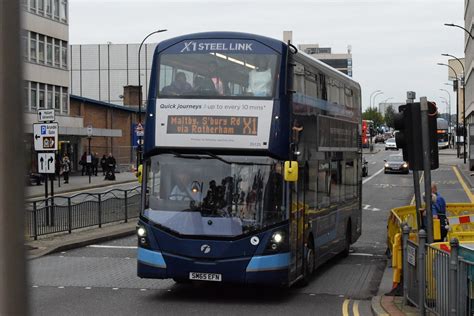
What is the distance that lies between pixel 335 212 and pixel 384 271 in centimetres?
163

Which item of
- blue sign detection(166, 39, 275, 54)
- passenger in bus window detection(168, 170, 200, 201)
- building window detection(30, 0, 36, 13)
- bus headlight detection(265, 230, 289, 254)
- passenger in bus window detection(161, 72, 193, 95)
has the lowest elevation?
bus headlight detection(265, 230, 289, 254)

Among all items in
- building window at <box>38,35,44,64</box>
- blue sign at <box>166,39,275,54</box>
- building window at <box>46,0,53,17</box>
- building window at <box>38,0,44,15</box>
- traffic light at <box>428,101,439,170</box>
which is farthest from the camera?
building window at <box>46,0,53,17</box>

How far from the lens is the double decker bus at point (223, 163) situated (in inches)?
431

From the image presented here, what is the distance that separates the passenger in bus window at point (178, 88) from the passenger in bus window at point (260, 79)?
3.24 ft

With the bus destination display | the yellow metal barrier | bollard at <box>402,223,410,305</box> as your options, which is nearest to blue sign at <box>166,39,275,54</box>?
the bus destination display

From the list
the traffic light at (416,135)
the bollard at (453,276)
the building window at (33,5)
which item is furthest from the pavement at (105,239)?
the building window at (33,5)

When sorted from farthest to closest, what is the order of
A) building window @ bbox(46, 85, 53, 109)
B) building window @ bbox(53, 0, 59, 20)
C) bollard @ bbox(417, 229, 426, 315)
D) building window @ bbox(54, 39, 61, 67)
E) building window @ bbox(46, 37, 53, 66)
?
building window @ bbox(54, 39, 61, 67) → building window @ bbox(53, 0, 59, 20) → building window @ bbox(46, 37, 53, 66) → building window @ bbox(46, 85, 53, 109) → bollard @ bbox(417, 229, 426, 315)

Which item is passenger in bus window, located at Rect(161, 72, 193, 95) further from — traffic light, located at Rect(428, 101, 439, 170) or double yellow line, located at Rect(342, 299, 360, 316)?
double yellow line, located at Rect(342, 299, 360, 316)

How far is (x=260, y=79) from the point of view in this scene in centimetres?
1127

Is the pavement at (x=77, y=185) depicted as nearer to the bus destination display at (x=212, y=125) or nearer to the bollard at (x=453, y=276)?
the bus destination display at (x=212, y=125)

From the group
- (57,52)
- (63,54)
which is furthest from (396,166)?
(57,52)

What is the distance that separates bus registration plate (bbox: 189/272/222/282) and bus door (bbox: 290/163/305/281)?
123 centimetres

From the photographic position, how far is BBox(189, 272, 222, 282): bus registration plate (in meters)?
10.9

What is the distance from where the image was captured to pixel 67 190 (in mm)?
39875
